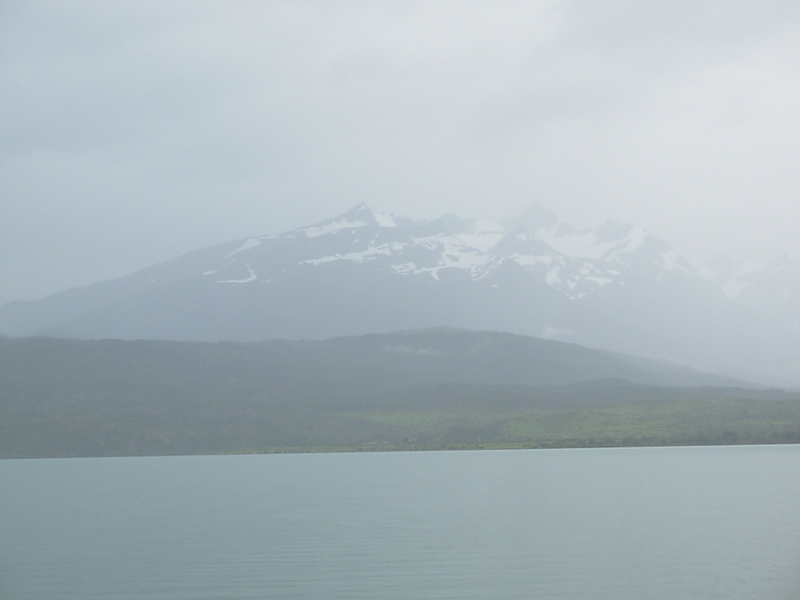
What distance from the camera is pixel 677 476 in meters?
121

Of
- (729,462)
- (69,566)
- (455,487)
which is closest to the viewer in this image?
(69,566)

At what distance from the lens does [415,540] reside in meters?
64.4

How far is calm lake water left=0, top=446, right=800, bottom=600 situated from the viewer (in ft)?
160

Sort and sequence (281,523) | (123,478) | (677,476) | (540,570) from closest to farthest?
(540,570), (281,523), (677,476), (123,478)

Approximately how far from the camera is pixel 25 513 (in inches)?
3506

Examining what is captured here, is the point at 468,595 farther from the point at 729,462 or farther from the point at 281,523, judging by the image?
the point at 729,462

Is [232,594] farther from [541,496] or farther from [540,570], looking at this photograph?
[541,496]

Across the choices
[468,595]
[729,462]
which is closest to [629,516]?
[468,595]

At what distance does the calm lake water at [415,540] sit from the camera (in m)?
48.8

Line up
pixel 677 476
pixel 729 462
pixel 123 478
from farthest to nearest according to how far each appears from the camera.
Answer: pixel 729 462 < pixel 123 478 < pixel 677 476

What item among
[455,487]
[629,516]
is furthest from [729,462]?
[629,516]

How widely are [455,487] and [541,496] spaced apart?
1539 centimetres

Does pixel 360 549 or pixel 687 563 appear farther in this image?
pixel 360 549

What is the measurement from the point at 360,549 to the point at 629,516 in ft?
82.1
